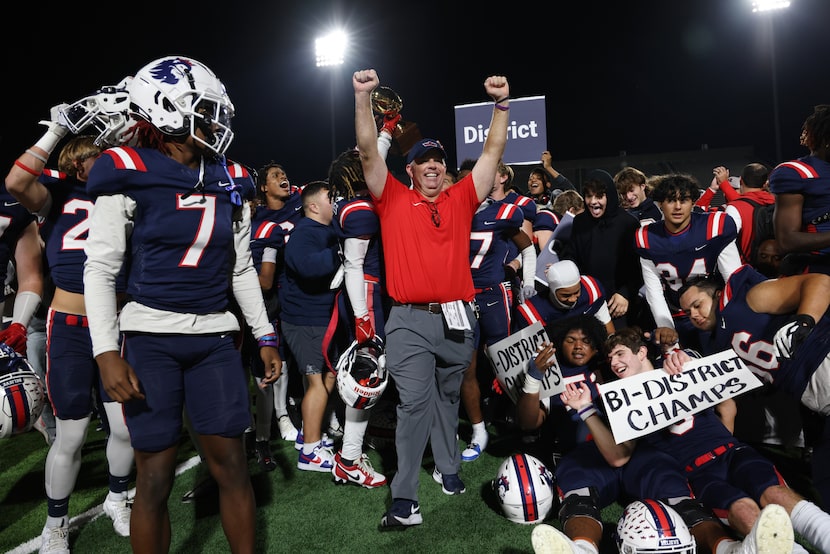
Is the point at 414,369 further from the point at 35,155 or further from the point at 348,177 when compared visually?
the point at 35,155

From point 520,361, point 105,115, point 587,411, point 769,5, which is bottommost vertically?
point 587,411

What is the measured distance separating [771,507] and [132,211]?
257cm

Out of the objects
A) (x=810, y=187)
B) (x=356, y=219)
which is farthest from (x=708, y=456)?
(x=356, y=219)

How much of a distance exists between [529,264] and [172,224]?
334 cm

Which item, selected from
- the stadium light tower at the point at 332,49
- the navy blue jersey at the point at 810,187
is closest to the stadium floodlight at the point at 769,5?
the stadium light tower at the point at 332,49

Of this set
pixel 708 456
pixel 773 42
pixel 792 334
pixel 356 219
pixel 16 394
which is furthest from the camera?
pixel 773 42

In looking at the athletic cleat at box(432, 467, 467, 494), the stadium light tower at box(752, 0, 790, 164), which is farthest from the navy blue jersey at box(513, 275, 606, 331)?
the stadium light tower at box(752, 0, 790, 164)

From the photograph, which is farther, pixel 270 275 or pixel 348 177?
pixel 270 275

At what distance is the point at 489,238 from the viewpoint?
443 cm

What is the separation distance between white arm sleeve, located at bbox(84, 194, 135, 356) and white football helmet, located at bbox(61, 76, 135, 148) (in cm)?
68

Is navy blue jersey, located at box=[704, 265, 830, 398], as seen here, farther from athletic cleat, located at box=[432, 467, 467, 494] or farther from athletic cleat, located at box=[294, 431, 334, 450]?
athletic cleat, located at box=[294, 431, 334, 450]

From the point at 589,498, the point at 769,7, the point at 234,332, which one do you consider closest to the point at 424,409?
the point at 589,498

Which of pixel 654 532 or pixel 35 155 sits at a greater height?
pixel 35 155

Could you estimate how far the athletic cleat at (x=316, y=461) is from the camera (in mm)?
4078
